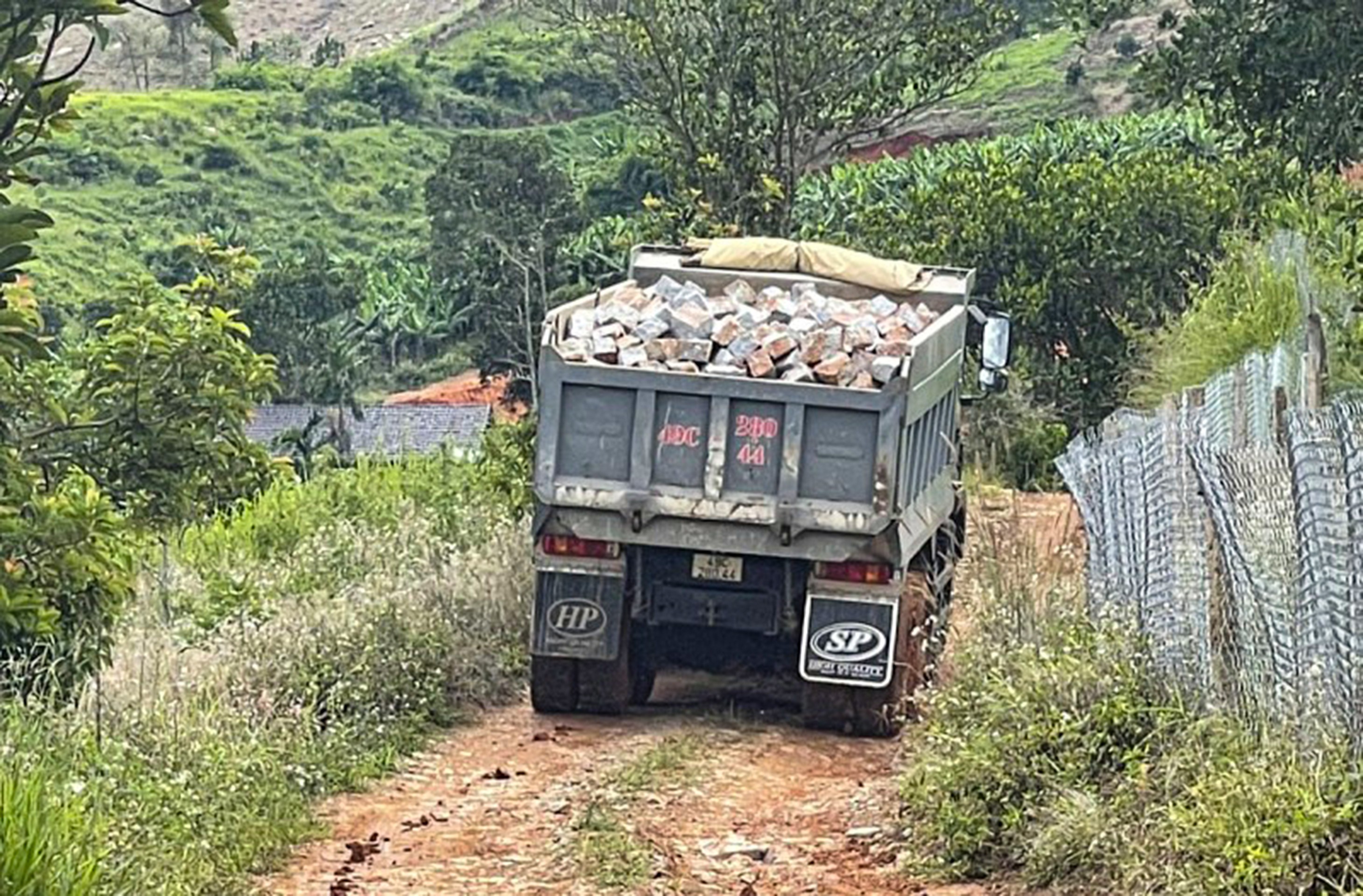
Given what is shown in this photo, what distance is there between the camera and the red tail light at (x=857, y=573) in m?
11.6

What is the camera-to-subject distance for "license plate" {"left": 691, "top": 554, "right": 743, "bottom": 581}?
11.8 meters

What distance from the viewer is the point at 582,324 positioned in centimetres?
1225

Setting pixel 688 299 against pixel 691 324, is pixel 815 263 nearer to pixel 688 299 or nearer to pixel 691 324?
pixel 688 299

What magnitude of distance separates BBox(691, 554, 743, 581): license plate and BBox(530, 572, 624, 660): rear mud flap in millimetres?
430

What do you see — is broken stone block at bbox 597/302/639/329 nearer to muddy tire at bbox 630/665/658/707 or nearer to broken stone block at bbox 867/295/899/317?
broken stone block at bbox 867/295/899/317

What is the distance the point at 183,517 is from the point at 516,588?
2218 mm

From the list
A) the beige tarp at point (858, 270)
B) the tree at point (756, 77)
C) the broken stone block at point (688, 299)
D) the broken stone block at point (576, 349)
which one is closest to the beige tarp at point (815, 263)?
the beige tarp at point (858, 270)

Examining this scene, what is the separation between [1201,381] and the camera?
55.6 feet

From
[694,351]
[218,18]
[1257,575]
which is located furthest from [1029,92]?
[1257,575]

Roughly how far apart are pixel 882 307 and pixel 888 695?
264cm

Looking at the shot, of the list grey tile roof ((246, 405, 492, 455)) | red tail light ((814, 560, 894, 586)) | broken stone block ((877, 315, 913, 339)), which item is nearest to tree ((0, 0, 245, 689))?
red tail light ((814, 560, 894, 586))

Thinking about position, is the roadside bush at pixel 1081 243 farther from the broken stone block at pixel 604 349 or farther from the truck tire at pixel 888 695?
the truck tire at pixel 888 695

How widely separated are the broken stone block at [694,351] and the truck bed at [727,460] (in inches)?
13.3

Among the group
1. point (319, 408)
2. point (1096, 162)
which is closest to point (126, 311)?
point (1096, 162)
